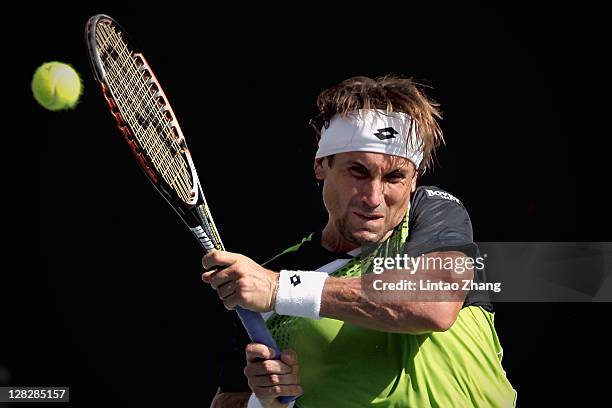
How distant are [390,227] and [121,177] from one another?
1.69 metres

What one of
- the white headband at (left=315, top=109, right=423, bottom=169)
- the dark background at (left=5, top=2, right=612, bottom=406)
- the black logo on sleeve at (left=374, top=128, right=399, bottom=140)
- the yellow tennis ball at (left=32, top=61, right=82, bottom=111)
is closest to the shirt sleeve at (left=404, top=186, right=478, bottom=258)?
the white headband at (left=315, top=109, right=423, bottom=169)

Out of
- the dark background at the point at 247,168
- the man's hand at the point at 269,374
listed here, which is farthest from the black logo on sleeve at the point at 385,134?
the dark background at the point at 247,168

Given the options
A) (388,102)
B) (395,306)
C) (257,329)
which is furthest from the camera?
(388,102)

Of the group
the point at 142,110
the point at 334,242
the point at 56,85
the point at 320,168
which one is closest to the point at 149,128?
the point at 142,110

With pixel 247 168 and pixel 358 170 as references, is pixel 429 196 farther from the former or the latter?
pixel 247 168

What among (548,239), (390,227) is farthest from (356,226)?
(548,239)

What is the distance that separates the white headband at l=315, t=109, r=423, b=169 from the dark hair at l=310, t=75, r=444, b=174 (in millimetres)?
18

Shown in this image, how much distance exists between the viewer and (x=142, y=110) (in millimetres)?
2723

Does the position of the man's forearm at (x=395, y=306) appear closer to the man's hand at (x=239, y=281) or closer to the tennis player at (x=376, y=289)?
the tennis player at (x=376, y=289)

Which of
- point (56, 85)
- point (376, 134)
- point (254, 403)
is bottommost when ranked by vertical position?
point (254, 403)

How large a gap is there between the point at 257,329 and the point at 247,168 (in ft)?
4.96

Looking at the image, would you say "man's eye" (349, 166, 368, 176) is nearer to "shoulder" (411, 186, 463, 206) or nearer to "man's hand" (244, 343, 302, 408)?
"shoulder" (411, 186, 463, 206)

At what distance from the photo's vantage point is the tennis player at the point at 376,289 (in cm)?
244

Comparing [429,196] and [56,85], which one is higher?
[56,85]
